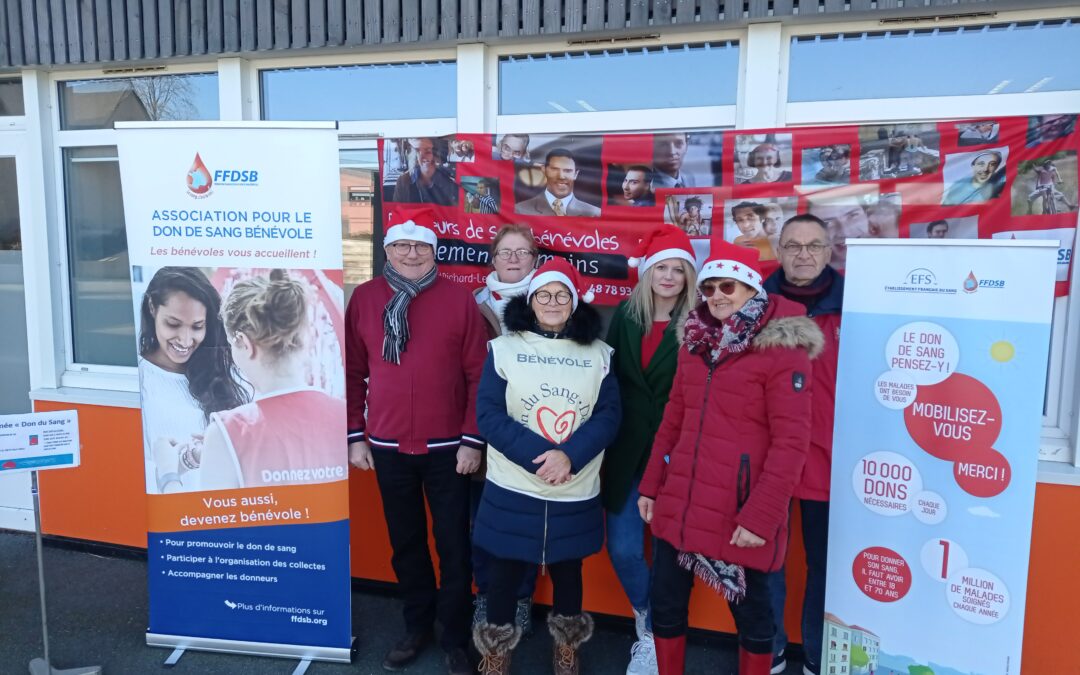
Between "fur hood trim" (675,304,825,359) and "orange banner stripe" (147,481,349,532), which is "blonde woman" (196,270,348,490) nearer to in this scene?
"orange banner stripe" (147,481,349,532)

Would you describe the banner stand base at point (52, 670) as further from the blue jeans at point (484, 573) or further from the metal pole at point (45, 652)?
the blue jeans at point (484, 573)

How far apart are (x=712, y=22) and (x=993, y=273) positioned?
1.50 meters

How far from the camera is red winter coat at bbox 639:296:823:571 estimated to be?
1894mm

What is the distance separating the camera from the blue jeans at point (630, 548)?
2.53 meters

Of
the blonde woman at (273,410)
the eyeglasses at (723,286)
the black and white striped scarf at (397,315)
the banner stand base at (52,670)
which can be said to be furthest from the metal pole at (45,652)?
the eyeglasses at (723,286)

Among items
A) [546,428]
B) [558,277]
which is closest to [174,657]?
[546,428]

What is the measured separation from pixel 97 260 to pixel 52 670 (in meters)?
2.18

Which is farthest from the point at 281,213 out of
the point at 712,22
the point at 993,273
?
the point at 993,273

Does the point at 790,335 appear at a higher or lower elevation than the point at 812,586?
higher

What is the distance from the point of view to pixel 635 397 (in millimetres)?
2441

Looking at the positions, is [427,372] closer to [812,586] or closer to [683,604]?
[683,604]

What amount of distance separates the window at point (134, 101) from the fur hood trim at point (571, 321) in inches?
89.6

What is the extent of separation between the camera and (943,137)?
2490 mm

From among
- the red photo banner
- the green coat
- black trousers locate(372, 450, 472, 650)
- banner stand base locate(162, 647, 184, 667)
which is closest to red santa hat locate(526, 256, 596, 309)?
the green coat
